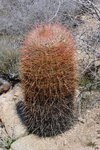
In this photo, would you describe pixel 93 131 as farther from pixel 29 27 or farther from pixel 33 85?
pixel 29 27

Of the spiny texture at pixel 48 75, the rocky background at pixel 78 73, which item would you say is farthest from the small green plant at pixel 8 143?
the spiny texture at pixel 48 75

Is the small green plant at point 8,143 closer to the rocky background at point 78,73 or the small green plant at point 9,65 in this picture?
the rocky background at point 78,73

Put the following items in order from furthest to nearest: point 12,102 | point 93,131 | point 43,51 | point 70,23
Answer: point 70,23 → point 12,102 → point 93,131 → point 43,51

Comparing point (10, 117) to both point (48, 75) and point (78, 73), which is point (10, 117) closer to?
point (78, 73)

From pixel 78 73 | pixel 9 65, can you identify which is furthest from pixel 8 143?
pixel 9 65

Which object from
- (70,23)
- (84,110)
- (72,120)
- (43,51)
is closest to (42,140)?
(72,120)

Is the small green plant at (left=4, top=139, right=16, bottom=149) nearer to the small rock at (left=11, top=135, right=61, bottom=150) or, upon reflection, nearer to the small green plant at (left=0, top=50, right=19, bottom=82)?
the small rock at (left=11, top=135, right=61, bottom=150)
